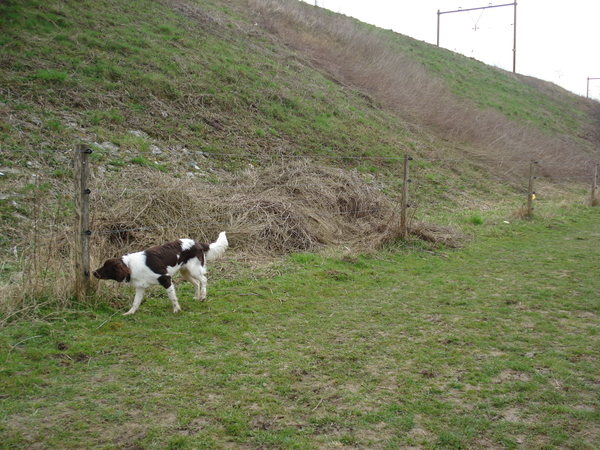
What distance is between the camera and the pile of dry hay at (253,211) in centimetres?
738

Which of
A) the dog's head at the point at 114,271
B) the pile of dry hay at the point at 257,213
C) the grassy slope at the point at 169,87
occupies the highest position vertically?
the grassy slope at the point at 169,87

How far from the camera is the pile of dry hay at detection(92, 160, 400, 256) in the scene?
7.38 meters

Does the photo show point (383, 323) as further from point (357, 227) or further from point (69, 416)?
point (357, 227)

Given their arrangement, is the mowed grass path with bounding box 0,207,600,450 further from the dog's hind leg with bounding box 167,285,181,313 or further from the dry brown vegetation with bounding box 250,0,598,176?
the dry brown vegetation with bounding box 250,0,598,176

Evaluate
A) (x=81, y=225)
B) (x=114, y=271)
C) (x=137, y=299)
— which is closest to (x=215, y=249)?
(x=137, y=299)

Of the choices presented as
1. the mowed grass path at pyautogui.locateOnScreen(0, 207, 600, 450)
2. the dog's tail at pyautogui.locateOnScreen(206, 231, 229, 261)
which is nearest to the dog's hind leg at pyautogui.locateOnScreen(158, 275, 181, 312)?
the mowed grass path at pyautogui.locateOnScreen(0, 207, 600, 450)

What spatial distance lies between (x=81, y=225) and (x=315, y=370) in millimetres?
3050

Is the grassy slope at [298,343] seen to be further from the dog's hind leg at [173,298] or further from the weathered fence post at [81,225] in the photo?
the weathered fence post at [81,225]

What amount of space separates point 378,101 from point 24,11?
14736 millimetres

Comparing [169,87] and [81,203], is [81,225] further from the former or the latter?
[169,87]

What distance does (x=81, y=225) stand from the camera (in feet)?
16.9

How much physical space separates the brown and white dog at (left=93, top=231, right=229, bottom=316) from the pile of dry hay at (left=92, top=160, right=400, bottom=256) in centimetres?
102

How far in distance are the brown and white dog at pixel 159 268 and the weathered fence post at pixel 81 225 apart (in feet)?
0.62

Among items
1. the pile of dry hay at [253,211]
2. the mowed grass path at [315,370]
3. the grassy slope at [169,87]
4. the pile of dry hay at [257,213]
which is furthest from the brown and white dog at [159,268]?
the grassy slope at [169,87]
